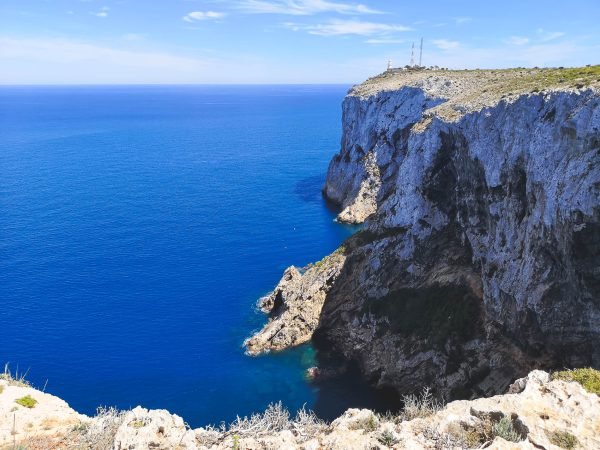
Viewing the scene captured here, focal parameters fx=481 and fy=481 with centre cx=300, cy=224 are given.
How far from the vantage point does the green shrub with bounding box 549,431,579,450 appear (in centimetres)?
1967

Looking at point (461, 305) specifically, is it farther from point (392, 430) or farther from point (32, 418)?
point (32, 418)

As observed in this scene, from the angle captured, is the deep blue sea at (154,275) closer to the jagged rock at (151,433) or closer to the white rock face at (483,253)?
the white rock face at (483,253)

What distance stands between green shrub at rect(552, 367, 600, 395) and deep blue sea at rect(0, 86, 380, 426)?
28373mm

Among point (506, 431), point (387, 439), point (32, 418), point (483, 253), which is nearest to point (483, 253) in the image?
point (483, 253)

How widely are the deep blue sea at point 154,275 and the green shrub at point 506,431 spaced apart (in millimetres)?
30225

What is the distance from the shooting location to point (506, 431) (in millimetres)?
20141

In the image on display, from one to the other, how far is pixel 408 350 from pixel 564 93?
28.6 m

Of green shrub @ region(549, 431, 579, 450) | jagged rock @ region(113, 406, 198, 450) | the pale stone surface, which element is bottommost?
the pale stone surface

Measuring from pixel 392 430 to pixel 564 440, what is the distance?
6979 millimetres

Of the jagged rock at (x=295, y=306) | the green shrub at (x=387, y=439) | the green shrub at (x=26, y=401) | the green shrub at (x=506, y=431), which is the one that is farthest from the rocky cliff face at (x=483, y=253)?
the green shrub at (x=26, y=401)

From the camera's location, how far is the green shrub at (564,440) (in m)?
19.7

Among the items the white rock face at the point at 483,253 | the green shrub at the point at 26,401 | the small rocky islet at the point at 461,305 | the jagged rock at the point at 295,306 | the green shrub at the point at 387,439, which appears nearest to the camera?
the green shrub at the point at 387,439

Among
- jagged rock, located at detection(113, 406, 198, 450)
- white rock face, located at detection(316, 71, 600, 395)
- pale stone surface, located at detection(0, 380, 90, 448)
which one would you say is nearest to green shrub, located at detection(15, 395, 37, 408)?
A: pale stone surface, located at detection(0, 380, 90, 448)

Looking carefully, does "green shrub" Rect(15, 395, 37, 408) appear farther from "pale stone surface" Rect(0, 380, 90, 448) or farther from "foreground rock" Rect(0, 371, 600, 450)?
"foreground rock" Rect(0, 371, 600, 450)
